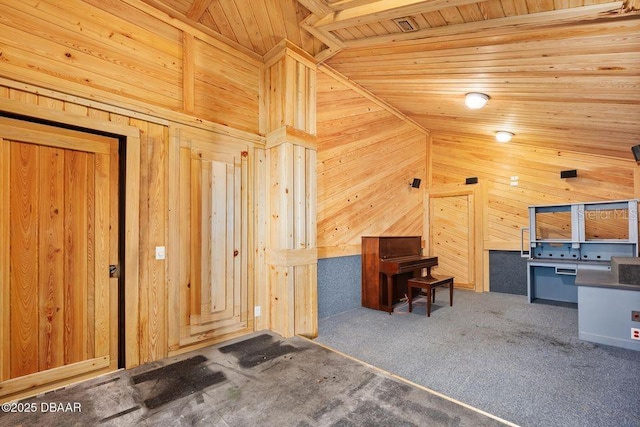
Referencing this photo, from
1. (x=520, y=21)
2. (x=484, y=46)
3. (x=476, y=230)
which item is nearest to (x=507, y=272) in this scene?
(x=476, y=230)

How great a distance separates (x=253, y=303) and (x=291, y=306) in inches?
17.0

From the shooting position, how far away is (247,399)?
77.0 inches

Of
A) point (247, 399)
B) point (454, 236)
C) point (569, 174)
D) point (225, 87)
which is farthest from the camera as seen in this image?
point (454, 236)

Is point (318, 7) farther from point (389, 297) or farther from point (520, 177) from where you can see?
point (520, 177)

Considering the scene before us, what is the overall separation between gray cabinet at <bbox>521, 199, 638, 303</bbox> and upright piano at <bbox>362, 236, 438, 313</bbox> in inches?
74.8

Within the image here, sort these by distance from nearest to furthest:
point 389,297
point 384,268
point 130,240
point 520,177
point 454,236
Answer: point 130,240, point 389,297, point 384,268, point 520,177, point 454,236

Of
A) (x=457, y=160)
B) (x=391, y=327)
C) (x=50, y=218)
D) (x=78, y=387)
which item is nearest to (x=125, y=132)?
(x=50, y=218)

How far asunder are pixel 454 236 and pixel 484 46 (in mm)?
4049

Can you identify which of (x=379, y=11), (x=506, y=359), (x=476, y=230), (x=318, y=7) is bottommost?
(x=506, y=359)

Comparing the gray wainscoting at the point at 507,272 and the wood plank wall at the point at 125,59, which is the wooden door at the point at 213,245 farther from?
the gray wainscoting at the point at 507,272

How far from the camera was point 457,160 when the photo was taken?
19.9ft

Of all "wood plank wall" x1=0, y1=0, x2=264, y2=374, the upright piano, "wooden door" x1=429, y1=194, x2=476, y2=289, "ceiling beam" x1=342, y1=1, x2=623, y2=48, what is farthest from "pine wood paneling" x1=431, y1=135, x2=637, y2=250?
"wood plank wall" x1=0, y1=0, x2=264, y2=374

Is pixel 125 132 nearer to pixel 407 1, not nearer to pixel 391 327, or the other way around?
pixel 407 1

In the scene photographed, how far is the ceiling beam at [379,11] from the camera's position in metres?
2.27
